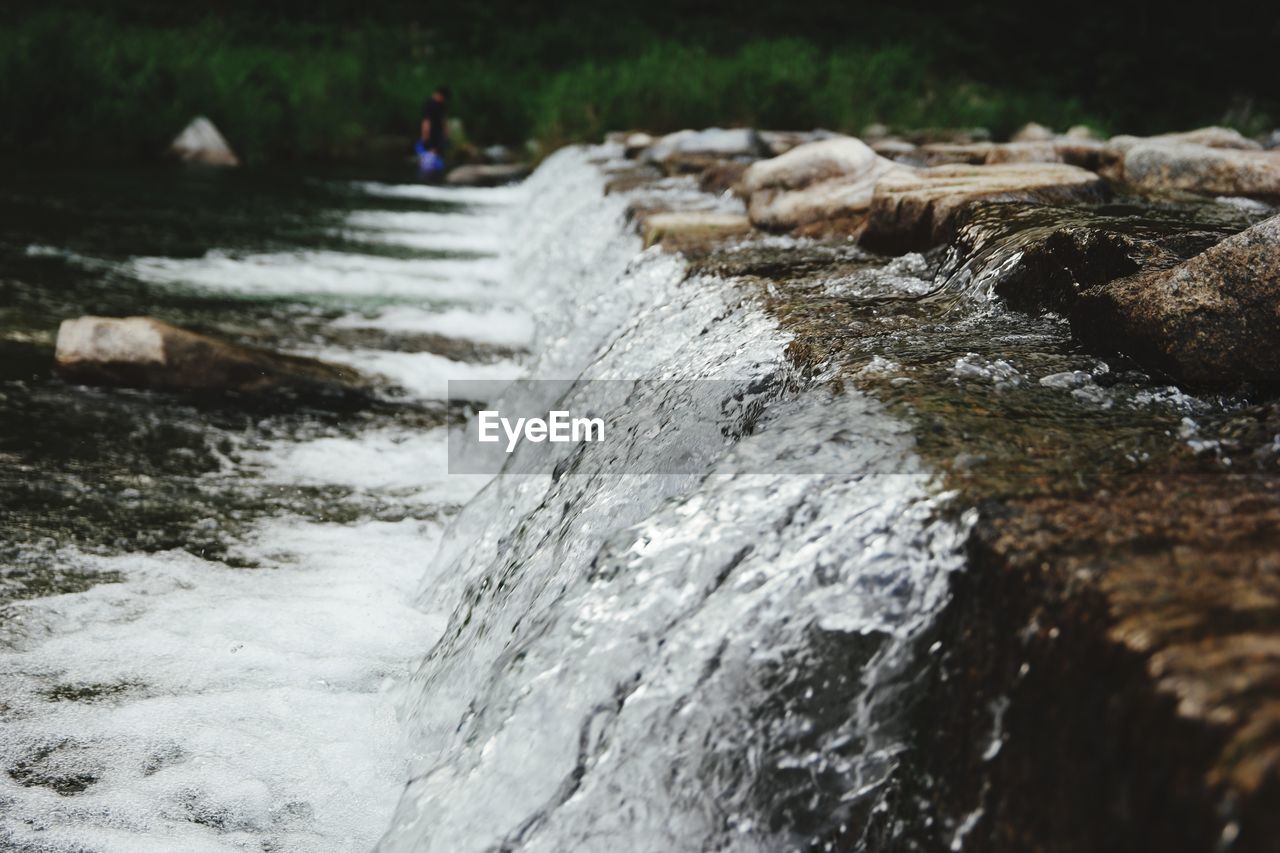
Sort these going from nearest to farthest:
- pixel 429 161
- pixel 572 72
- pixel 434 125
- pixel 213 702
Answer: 1. pixel 213 702
2. pixel 429 161
3. pixel 434 125
4. pixel 572 72

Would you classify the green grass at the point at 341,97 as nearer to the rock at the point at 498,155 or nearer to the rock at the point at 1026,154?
the rock at the point at 498,155

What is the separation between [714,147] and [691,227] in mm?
4405

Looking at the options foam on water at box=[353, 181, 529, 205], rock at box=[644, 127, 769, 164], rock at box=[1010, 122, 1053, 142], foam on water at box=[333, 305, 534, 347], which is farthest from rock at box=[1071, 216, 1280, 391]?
foam on water at box=[353, 181, 529, 205]

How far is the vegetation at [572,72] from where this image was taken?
41.1 feet

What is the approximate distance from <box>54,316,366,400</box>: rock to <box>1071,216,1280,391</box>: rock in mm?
3240

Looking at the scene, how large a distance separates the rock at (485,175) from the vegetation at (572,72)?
0.79 meters

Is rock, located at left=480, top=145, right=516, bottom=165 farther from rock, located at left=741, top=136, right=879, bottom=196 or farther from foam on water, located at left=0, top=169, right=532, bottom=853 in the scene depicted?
foam on water, located at left=0, top=169, right=532, bottom=853

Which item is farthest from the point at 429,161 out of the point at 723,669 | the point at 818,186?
the point at 723,669

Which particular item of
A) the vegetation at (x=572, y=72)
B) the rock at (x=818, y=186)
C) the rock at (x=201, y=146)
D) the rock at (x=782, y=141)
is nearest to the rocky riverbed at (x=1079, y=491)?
the rock at (x=818, y=186)

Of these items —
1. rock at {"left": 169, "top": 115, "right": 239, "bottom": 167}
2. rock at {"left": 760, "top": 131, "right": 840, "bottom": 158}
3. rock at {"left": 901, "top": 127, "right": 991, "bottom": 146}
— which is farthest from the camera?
rock at {"left": 169, "top": 115, "right": 239, "bottom": 167}

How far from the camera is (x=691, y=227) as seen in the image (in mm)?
4434

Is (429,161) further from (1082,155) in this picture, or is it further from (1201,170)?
(1201,170)

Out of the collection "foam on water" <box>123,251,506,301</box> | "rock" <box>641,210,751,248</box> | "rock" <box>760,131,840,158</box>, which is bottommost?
"foam on water" <box>123,251,506,301</box>

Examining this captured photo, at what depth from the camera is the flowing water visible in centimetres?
147
